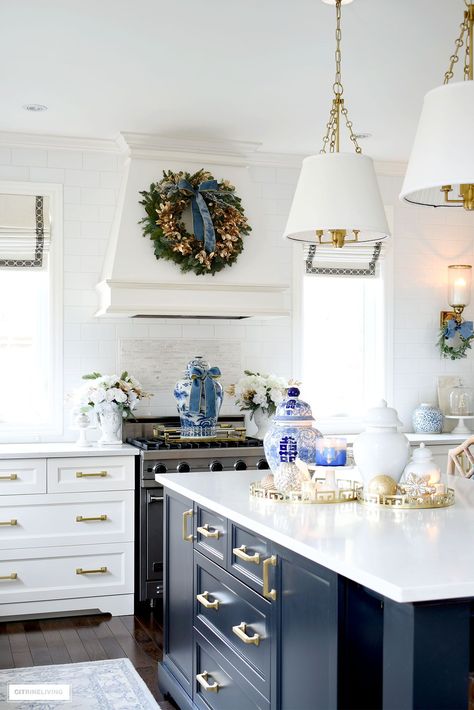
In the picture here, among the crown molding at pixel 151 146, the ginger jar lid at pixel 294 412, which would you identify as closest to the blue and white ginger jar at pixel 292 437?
the ginger jar lid at pixel 294 412

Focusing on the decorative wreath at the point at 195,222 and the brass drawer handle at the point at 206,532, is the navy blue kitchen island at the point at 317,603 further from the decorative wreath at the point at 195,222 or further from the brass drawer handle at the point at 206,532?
the decorative wreath at the point at 195,222

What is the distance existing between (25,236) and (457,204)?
3.48 m

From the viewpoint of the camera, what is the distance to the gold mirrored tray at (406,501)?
2.81 metres

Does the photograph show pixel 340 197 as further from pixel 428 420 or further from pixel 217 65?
pixel 428 420

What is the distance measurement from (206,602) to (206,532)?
0.82ft

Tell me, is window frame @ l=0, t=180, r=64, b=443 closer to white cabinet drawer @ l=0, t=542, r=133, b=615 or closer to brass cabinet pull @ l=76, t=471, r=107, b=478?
brass cabinet pull @ l=76, t=471, r=107, b=478

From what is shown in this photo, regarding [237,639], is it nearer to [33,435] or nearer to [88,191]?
[33,435]

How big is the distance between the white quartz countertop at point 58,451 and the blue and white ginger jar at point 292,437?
2.00 meters

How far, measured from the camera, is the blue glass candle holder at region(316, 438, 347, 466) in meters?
3.23

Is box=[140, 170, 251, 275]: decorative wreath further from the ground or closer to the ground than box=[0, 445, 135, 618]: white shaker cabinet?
further from the ground

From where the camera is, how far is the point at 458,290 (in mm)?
6457

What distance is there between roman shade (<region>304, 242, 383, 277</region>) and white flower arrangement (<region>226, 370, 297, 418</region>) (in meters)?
0.93

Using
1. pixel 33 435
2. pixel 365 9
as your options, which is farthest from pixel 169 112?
pixel 33 435

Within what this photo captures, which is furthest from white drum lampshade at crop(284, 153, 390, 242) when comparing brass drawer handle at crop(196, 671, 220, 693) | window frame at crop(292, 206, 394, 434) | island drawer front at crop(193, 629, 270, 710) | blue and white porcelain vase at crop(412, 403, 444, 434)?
blue and white porcelain vase at crop(412, 403, 444, 434)
